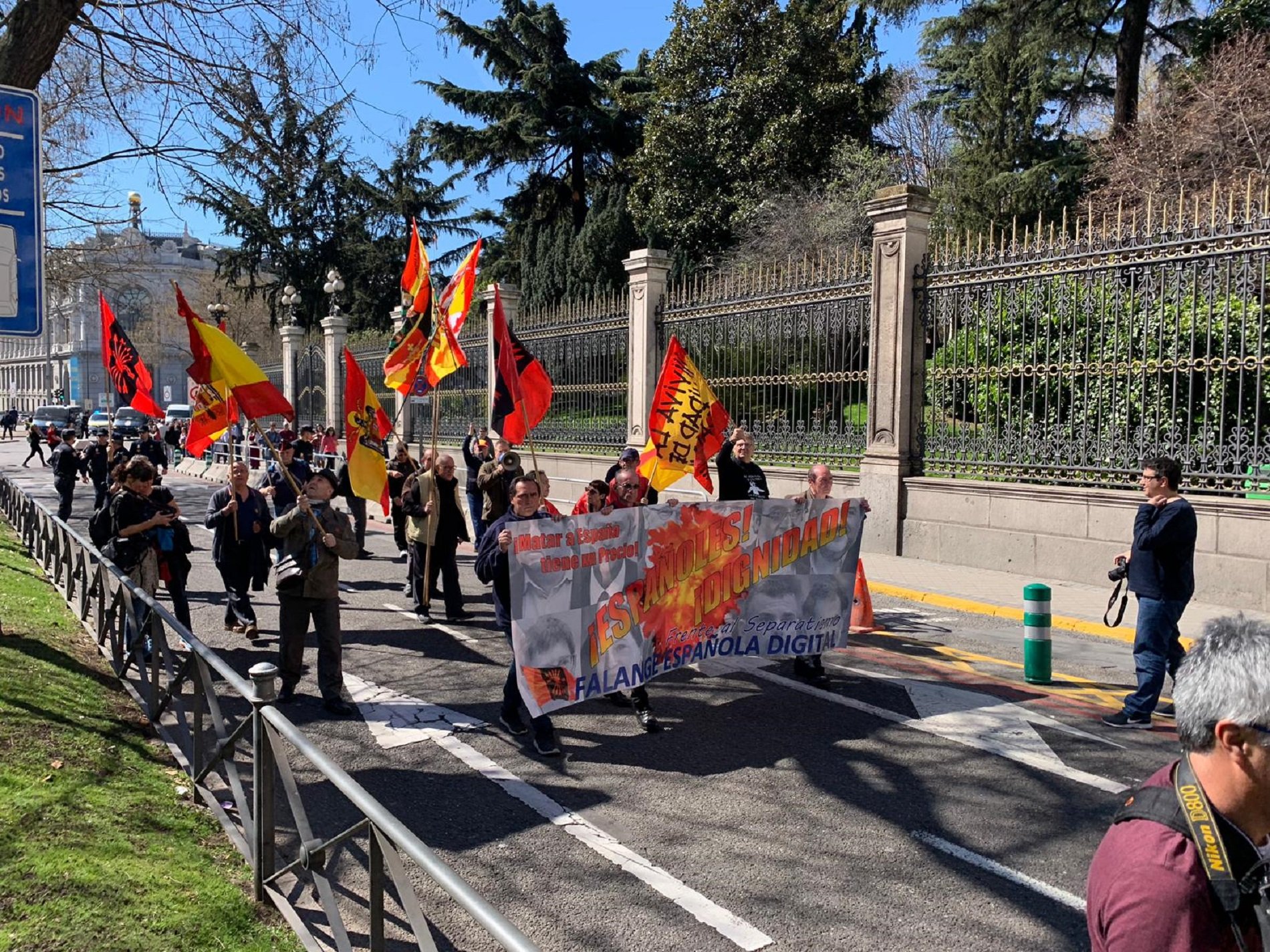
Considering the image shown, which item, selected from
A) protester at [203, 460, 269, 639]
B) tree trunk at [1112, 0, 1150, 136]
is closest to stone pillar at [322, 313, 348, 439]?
protester at [203, 460, 269, 639]

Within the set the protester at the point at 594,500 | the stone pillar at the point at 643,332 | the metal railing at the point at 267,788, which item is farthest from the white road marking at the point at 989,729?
the stone pillar at the point at 643,332

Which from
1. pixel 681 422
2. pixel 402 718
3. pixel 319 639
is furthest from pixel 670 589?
pixel 681 422

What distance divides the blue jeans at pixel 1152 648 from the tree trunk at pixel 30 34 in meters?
8.64

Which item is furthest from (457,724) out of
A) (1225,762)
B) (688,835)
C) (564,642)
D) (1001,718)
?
(1225,762)

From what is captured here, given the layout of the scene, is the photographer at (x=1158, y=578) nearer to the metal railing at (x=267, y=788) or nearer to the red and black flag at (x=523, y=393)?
the metal railing at (x=267, y=788)

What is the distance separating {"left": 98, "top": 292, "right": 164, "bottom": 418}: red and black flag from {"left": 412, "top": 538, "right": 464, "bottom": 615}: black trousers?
3.54 metres

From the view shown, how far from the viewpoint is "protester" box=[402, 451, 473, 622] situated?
9695 mm

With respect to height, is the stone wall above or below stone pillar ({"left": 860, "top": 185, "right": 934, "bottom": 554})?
below

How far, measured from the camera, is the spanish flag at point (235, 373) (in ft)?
22.8

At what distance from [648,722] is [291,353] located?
27.5 metres

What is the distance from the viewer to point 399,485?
12086 millimetres

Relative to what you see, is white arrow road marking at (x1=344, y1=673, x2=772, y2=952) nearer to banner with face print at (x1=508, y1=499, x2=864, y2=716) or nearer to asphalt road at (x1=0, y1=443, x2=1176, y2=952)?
asphalt road at (x1=0, y1=443, x2=1176, y2=952)

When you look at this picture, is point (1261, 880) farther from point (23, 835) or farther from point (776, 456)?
point (776, 456)

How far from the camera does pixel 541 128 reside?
36312 millimetres
